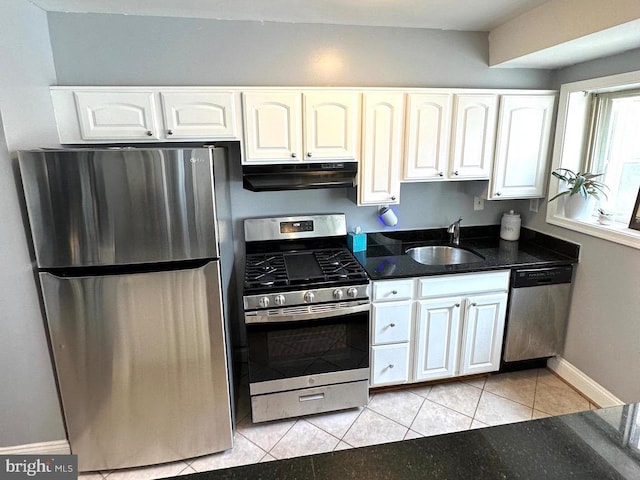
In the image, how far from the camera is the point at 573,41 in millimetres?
1887

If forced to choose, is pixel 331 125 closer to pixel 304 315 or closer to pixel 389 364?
pixel 304 315

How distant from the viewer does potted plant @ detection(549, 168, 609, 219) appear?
2441 mm

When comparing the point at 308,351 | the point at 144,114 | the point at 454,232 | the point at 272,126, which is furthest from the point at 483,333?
the point at 144,114

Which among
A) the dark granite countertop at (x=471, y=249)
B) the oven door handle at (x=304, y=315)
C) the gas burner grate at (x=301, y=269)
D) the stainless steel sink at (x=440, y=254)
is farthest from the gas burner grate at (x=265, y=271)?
the stainless steel sink at (x=440, y=254)

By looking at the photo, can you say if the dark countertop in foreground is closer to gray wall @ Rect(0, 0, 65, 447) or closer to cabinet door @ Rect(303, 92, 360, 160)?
gray wall @ Rect(0, 0, 65, 447)

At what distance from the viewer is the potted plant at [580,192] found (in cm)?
244

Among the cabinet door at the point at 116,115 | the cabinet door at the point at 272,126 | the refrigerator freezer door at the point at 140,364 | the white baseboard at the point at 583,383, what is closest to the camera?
the refrigerator freezer door at the point at 140,364

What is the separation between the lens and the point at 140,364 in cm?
183

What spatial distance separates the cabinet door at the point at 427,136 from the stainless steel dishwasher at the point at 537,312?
2.95 ft

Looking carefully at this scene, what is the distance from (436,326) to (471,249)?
27.4 inches

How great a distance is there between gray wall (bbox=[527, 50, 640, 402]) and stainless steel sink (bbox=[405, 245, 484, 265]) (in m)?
0.69

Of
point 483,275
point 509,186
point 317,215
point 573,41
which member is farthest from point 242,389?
point 573,41

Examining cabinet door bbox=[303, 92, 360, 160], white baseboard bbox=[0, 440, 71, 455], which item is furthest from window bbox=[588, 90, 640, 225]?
white baseboard bbox=[0, 440, 71, 455]

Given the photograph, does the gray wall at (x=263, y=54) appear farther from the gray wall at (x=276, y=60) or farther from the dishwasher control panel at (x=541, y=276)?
the dishwasher control panel at (x=541, y=276)
